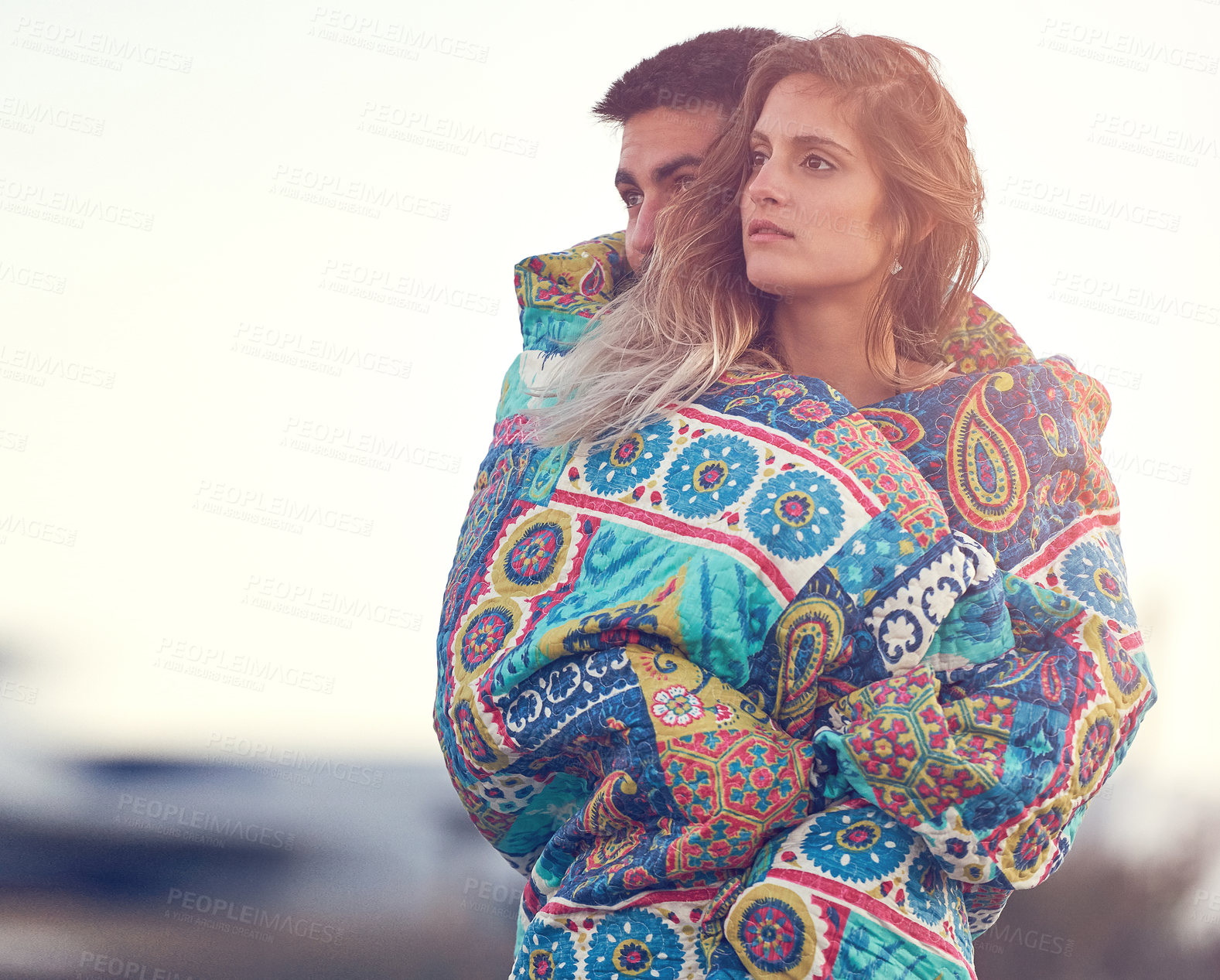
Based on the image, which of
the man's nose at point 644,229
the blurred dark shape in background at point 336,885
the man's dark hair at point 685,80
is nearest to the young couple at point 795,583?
the man's nose at point 644,229

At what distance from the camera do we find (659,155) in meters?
2.25

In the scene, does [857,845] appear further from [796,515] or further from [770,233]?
[770,233]

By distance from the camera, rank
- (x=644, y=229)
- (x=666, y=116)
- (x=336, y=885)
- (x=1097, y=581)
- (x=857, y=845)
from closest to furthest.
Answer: (x=857, y=845) → (x=1097, y=581) → (x=644, y=229) → (x=666, y=116) → (x=336, y=885)

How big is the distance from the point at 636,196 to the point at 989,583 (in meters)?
1.11

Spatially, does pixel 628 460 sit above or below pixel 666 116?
below

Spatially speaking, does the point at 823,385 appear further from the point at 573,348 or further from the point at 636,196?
the point at 636,196

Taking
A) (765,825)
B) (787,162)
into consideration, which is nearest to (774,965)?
(765,825)

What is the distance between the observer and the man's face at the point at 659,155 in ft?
7.27

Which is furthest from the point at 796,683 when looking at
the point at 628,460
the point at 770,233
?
the point at 770,233

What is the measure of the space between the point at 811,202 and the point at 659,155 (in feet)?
1.78

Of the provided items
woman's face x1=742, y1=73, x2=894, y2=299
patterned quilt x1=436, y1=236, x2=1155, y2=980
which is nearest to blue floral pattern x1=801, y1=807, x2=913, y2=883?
patterned quilt x1=436, y1=236, x2=1155, y2=980

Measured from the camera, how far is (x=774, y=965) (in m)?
1.43

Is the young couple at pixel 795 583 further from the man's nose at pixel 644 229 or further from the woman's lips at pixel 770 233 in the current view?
the man's nose at pixel 644 229

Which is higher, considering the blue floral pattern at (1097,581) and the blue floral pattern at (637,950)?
the blue floral pattern at (1097,581)
